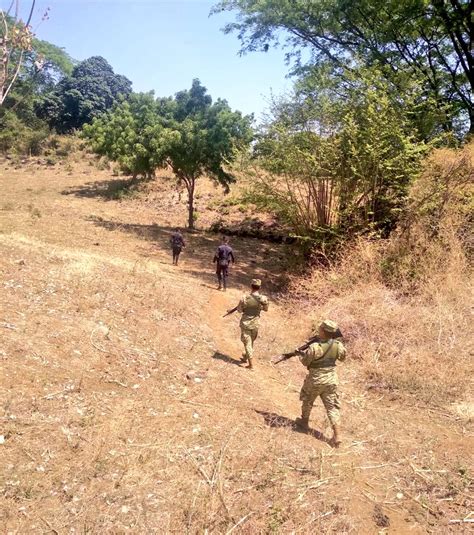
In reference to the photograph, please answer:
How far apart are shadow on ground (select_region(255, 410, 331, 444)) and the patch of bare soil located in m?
0.04

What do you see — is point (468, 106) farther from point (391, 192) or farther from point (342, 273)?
point (342, 273)

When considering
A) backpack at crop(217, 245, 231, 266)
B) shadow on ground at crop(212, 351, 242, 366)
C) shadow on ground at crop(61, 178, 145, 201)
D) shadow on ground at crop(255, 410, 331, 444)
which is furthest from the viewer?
shadow on ground at crop(61, 178, 145, 201)

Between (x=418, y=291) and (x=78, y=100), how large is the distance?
40.1 metres

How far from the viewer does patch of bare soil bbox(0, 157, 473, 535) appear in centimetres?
449

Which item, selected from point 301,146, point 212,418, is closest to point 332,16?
point 301,146

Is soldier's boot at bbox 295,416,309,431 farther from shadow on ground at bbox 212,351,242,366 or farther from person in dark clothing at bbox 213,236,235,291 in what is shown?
person in dark clothing at bbox 213,236,235,291

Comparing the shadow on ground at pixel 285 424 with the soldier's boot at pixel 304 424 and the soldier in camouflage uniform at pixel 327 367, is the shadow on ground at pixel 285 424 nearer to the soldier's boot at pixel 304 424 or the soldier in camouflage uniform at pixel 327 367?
the soldier's boot at pixel 304 424

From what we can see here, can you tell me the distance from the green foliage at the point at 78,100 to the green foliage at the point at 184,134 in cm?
2167

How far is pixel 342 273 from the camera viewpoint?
41.7 ft

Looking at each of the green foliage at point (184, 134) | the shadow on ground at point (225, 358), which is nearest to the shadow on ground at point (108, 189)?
the green foliage at point (184, 134)

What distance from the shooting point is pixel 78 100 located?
4269cm

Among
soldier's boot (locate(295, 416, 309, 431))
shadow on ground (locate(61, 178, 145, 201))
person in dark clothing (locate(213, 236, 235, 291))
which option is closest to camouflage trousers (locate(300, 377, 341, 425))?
soldier's boot (locate(295, 416, 309, 431))

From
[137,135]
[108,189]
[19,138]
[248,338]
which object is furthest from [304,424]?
Answer: [19,138]

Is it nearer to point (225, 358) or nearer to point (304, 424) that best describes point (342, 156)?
point (225, 358)
